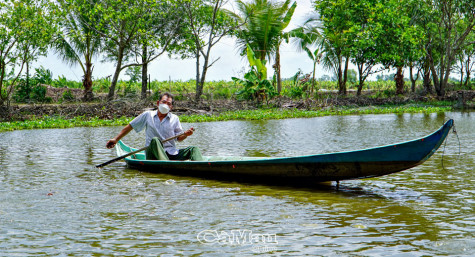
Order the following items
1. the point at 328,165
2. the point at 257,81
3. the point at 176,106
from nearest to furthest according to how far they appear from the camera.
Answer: the point at 328,165, the point at 176,106, the point at 257,81

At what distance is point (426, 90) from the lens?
29.1m

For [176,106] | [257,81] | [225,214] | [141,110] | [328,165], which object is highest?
[257,81]

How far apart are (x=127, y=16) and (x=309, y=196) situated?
16434 mm

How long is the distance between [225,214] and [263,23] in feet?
66.0

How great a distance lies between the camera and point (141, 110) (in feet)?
66.0

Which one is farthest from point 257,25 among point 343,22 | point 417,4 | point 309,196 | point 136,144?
point 309,196

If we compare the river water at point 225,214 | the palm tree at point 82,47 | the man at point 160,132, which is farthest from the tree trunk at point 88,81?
the man at point 160,132

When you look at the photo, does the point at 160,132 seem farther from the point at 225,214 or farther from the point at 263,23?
the point at 263,23

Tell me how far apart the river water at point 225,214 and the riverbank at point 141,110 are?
27.9 feet

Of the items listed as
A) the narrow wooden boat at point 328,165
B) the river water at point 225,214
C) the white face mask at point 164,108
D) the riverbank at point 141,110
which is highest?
the white face mask at point 164,108

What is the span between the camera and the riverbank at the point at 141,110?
1708 cm

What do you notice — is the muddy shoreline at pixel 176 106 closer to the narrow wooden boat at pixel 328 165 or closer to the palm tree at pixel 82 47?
the palm tree at pixel 82 47

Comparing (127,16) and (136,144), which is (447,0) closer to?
(127,16)

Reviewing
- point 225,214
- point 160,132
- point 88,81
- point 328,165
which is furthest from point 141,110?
point 225,214
